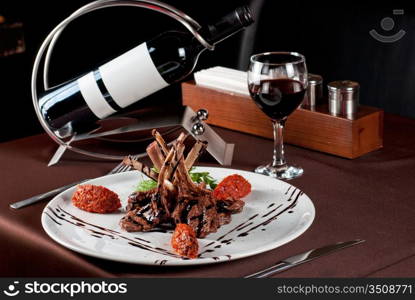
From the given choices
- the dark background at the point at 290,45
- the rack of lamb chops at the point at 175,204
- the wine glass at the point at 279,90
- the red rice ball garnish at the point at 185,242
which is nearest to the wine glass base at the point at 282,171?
the wine glass at the point at 279,90

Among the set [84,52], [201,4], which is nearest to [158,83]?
[84,52]

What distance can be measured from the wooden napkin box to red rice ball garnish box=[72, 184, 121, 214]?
495mm

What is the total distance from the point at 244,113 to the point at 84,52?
1.89 meters

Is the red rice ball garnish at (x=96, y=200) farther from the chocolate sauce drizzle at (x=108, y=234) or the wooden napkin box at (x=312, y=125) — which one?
the wooden napkin box at (x=312, y=125)

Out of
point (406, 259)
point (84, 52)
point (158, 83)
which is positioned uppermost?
point (158, 83)

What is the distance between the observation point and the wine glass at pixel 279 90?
1373mm

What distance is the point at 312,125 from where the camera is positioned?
1.54 metres

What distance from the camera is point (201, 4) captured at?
12.1 ft

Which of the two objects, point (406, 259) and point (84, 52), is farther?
point (84, 52)

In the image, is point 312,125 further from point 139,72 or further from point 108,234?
point 108,234

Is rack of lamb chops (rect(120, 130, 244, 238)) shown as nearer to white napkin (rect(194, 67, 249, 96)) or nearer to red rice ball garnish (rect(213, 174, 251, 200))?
red rice ball garnish (rect(213, 174, 251, 200))

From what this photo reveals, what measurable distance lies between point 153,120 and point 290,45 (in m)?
0.86

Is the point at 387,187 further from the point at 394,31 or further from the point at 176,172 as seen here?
the point at 394,31

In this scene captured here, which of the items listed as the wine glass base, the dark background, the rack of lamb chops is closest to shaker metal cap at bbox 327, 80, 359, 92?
the wine glass base
